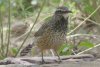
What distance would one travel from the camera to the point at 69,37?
6500mm

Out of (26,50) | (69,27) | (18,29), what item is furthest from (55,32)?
(18,29)

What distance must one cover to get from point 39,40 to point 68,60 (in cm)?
39

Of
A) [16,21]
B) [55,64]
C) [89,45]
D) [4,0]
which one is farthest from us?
[16,21]

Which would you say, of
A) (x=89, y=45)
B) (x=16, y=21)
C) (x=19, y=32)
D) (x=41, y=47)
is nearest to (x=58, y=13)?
(x=41, y=47)

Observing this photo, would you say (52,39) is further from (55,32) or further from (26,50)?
(26,50)

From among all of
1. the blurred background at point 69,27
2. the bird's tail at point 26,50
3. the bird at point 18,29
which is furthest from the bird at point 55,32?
the bird at point 18,29

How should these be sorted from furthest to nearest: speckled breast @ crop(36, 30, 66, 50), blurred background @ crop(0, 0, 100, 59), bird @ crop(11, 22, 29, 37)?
bird @ crop(11, 22, 29, 37) → blurred background @ crop(0, 0, 100, 59) → speckled breast @ crop(36, 30, 66, 50)

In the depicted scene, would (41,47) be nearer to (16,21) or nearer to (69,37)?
(69,37)

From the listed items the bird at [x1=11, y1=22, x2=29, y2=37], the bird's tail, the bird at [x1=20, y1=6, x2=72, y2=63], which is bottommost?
the bird's tail

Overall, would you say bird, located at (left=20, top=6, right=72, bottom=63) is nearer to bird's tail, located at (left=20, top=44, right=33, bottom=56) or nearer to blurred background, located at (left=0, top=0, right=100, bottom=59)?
blurred background, located at (left=0, top=0, right=100, bottom=59)

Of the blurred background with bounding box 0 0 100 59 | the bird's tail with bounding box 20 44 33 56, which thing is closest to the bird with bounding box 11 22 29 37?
the blurred background with bounding box 0 0 100 59

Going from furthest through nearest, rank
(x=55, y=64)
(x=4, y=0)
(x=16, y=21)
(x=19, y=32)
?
(x=16, y=21) → (x=19, y=32) → (x=4, y=0) → (x=55, y=64)

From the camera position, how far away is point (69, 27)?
696 cm

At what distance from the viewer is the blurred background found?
6141 mm
